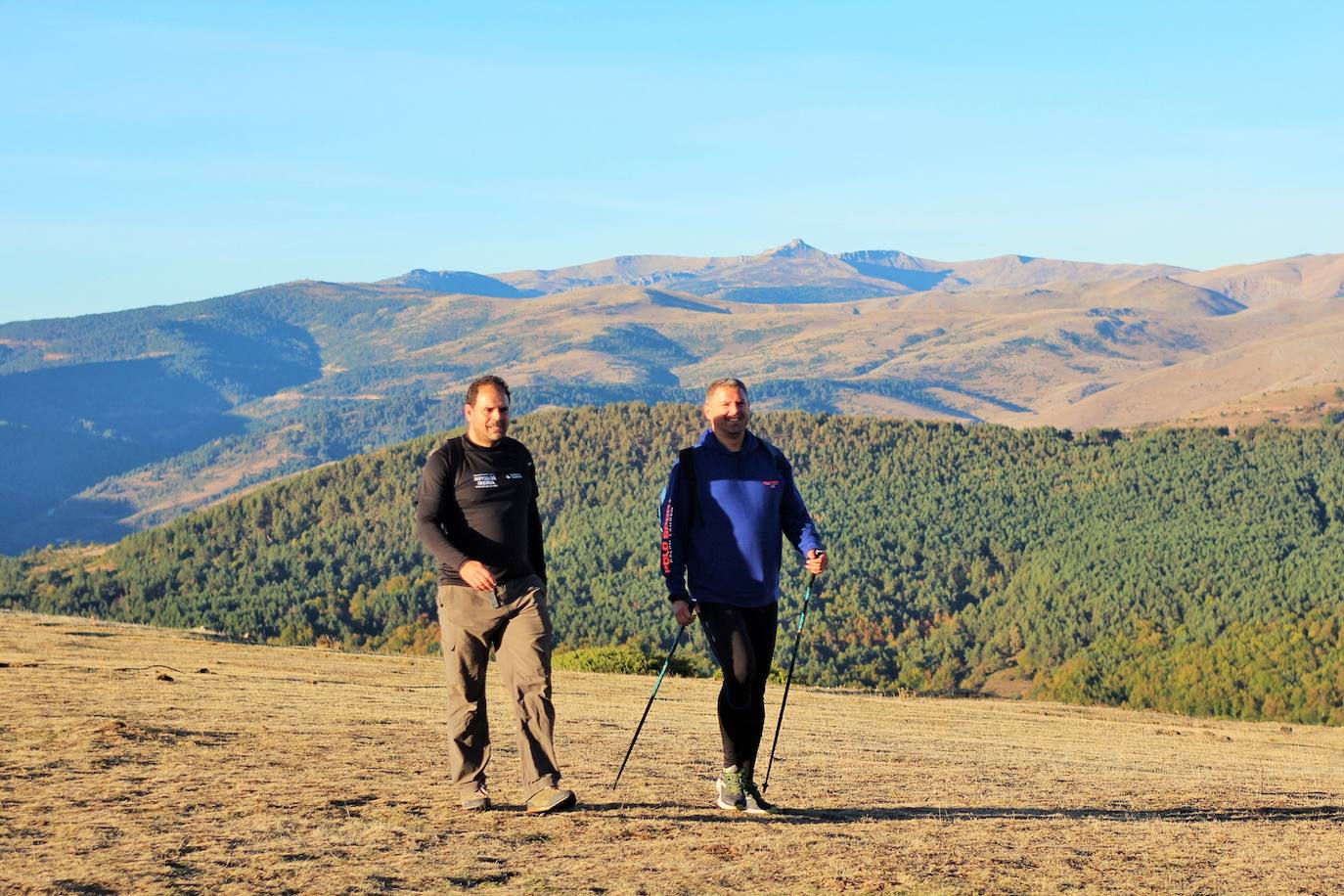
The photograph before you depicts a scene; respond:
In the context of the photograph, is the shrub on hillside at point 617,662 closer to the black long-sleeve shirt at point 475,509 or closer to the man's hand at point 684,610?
the man's hand at point 684,610

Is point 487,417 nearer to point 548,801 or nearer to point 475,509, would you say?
point 475,509

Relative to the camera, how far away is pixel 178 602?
165 meters

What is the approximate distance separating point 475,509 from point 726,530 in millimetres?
2142

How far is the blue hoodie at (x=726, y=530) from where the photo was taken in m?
13.1

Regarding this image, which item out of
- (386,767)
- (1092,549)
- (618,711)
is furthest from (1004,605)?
(386,767)

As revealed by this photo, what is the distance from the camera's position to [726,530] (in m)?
13.2

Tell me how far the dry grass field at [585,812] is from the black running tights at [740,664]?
0.66 meters

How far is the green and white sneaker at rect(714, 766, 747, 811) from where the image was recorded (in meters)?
13.4

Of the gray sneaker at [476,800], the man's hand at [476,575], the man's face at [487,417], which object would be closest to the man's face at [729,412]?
the man's face at [487,417]

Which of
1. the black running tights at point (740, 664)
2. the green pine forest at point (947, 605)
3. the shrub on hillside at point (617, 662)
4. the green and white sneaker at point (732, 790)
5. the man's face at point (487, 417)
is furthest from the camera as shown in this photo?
the green pine forest at point (947, 605)

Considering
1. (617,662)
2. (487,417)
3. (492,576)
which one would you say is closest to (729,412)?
(487,417)

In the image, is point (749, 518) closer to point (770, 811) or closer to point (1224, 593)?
point (770, 811)

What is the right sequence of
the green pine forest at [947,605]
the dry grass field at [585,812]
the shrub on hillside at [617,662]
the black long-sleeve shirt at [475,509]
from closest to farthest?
the dry grass field at [585,812]
the black long-sleeve shirt at [475,509]
the shrub on hillside at [617,662]
the green pine forest at [947,605]

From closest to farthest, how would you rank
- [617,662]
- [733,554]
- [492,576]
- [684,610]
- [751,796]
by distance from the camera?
[492,576] < [684,610] < [733,554] < [751,796] < [617,662]
